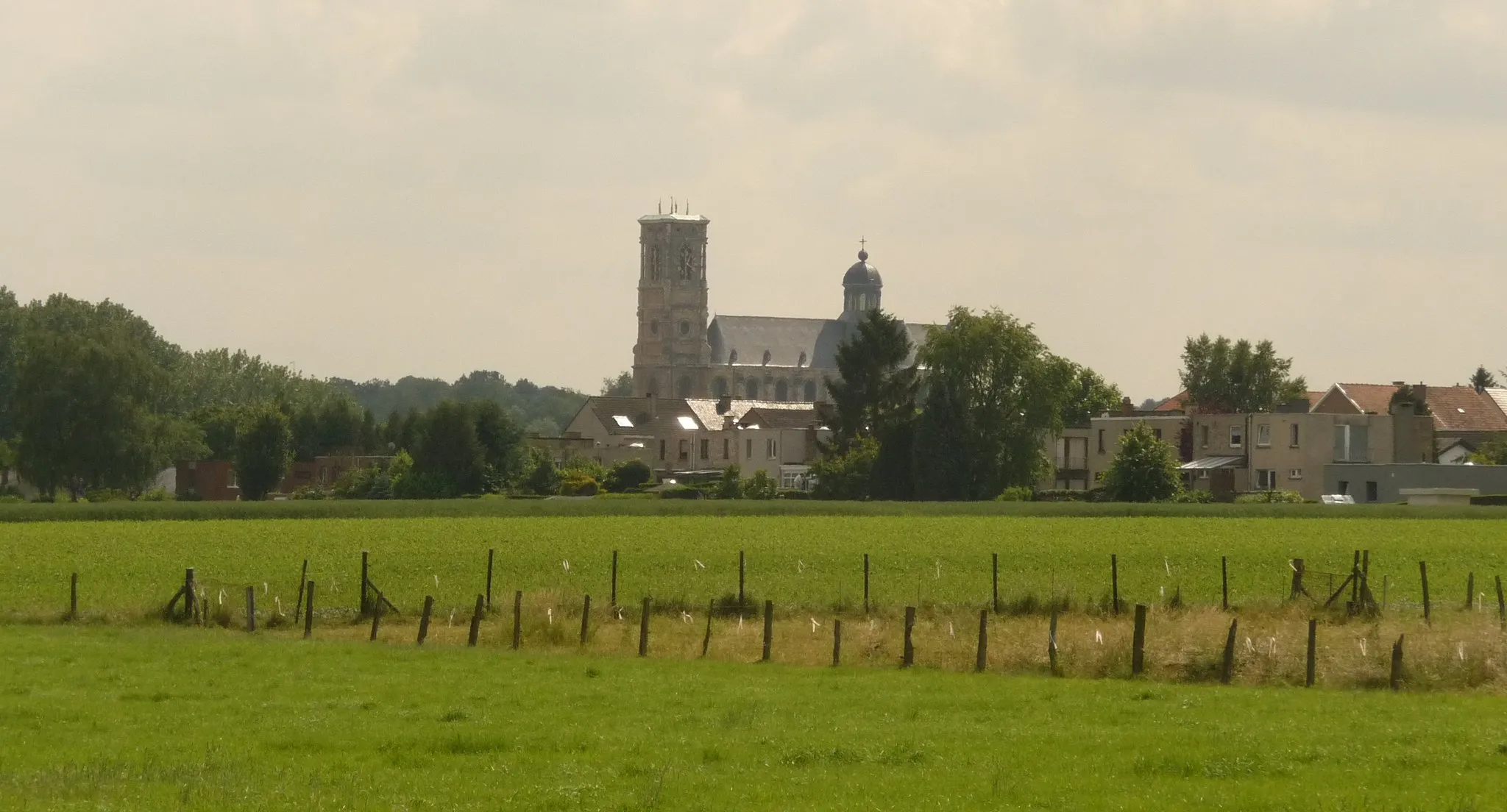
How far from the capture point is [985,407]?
10888 centimetres

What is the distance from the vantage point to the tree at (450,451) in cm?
10931

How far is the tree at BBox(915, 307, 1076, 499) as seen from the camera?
328 feet

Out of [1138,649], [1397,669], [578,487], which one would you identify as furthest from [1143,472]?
[1397,669]

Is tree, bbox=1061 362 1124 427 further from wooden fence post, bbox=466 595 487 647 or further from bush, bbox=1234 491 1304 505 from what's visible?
wooden fence post, bbox=466 595 487 647

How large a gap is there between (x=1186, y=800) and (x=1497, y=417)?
111 m

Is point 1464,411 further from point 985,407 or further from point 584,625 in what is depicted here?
point 584,625

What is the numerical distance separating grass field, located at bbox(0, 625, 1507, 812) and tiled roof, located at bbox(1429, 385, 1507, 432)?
9928 cm

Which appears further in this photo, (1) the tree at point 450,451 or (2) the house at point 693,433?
(2) the house at point 693,433

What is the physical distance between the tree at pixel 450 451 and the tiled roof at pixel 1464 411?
54.7 meters

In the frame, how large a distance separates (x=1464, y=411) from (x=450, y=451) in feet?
194

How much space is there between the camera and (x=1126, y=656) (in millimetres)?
27375

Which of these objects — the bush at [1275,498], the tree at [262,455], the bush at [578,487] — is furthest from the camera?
the tree at [262,455]

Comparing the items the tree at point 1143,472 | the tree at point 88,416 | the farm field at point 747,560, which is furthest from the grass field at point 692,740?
the tree at point 88,416

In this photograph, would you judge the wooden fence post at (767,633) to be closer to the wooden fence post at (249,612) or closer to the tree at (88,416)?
the wooden fence post at (249,612)
